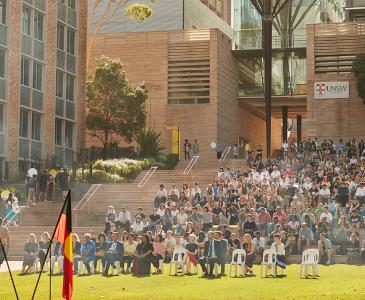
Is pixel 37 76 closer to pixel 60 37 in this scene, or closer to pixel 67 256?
pixel 60 37

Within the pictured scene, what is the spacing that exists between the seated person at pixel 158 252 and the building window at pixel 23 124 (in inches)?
946

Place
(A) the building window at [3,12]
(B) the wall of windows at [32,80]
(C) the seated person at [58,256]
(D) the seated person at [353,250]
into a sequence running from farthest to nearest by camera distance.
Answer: (B) the wall of windows at [32,80] → (A) the building window at [3,12] → (D) the seated person at [353,250] → (C) the seated person at [58,256]

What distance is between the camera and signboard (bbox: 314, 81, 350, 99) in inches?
2279

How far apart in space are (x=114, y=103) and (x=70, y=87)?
11.1 ft

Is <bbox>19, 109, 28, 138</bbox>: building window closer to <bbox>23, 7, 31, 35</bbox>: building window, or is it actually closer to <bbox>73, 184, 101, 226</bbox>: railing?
<bbox>23, 7, 31, 35</bbox>: building window

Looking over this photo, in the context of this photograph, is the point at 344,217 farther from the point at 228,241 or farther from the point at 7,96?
the point at 7,96

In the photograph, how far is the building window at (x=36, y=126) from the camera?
171 feet

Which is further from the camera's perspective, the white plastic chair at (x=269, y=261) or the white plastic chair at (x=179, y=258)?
the white plastic chair at (x=179, y=258)

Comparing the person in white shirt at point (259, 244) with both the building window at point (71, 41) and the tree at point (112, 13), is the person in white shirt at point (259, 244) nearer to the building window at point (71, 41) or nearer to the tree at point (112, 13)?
the building window at point (71, 41)

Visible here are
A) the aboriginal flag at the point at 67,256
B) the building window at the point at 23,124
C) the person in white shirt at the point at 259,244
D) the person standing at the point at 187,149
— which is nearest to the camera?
the aboriginal flag at the point at 67,256

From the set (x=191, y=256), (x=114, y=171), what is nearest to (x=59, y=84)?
(x=114, y=171)

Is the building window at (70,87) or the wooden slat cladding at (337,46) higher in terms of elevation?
the wooden slat cladding at (337,46)

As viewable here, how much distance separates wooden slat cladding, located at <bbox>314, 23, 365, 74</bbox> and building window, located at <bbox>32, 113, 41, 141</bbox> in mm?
17617

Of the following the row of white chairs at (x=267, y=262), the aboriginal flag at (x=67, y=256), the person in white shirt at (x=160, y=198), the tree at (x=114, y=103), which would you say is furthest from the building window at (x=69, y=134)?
the aboriginal flag at (x=67, y=256)
